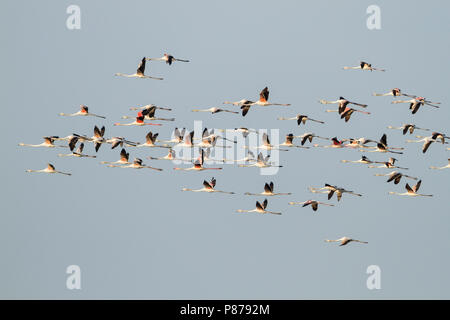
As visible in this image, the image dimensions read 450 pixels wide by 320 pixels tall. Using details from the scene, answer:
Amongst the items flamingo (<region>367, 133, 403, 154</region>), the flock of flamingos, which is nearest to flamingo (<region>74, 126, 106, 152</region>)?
the flock of flamingos

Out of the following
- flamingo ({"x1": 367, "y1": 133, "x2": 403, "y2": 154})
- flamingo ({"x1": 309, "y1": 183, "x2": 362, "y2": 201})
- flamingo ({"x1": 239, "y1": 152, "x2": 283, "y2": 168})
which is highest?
flamingo ({"x1": 367, "y1": 133, "x2": 403, "y2": 154})

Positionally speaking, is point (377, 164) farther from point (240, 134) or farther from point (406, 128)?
point (240, 134)

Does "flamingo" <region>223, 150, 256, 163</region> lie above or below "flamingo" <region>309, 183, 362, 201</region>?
Result: above

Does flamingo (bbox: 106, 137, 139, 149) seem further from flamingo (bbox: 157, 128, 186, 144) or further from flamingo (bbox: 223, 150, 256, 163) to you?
flamingo (bbox: 223, 150, 256, 163)

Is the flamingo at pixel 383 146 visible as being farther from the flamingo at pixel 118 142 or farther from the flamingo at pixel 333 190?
the flamingo at pixel 118 142

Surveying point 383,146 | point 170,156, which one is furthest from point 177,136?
point 383,146

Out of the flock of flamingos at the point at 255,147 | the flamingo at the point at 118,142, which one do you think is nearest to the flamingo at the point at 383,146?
the flock of flamingos at the point at 255,147

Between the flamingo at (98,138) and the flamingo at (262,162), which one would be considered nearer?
the flamingo at (98,138)

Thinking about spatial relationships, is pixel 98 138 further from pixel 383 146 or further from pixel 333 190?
pixel 383 146

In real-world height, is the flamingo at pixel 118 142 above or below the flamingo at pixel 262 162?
above
